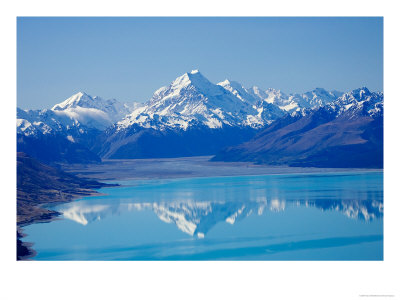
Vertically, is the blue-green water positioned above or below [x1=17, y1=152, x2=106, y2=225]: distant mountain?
below

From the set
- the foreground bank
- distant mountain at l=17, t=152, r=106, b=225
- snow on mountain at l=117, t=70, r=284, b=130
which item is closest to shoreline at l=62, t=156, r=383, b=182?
the foreground bank

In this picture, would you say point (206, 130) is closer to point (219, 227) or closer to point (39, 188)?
point (39, 188)

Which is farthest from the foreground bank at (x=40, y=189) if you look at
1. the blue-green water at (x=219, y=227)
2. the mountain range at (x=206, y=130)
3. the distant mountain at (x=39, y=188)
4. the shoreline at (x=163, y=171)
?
the mountain range at (x=206, y=130)

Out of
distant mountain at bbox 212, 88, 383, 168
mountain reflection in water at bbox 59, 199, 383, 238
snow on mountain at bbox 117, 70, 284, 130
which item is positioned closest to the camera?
mountain reflection in water at bbox 59, 199, 383, 238

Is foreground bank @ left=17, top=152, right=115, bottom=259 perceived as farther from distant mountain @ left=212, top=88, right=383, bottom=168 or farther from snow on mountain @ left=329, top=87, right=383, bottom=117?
snow on mountain @ left=329, top=87, right=383, bottom=117

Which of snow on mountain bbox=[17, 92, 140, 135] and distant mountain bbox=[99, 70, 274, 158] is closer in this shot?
distant mountain bbox=[99, 70, 274, 158]

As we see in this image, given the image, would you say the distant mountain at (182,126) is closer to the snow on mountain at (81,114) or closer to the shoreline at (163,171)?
the snow on mountain at (81,114)
